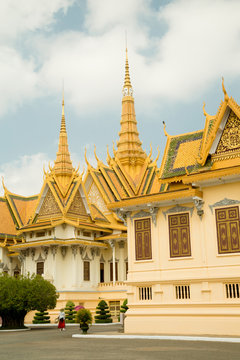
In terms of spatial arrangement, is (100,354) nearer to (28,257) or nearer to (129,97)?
(28,257)

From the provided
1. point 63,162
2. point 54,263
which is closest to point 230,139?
point 54,263

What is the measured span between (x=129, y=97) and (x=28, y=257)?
20425 mm

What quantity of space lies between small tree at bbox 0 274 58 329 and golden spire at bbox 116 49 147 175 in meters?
19.7

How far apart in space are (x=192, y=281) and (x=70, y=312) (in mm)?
14418

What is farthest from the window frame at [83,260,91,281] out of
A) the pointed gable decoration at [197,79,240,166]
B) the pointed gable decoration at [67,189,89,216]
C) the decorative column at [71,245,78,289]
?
the pointed gable decoration at [197,79,240,166]

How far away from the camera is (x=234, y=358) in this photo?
1051 cm

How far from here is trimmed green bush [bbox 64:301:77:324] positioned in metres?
29.4

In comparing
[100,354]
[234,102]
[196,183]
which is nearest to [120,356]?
[100,354]

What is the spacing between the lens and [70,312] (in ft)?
97.8

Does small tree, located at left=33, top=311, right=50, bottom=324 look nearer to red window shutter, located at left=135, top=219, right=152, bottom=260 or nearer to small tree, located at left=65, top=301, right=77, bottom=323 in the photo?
small tree, located at left=65, top=301, right=77, bottom=323

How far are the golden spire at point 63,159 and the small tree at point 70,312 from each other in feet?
45.3

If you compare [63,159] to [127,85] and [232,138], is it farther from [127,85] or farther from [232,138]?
[232,138]

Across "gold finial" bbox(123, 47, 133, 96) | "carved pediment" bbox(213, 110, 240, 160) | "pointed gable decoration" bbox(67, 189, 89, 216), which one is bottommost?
"carved pediment" bbox(213, 110, 240, 160)

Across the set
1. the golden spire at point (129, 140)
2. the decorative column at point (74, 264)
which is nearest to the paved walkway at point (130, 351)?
the decorative column at point (74, 264)
